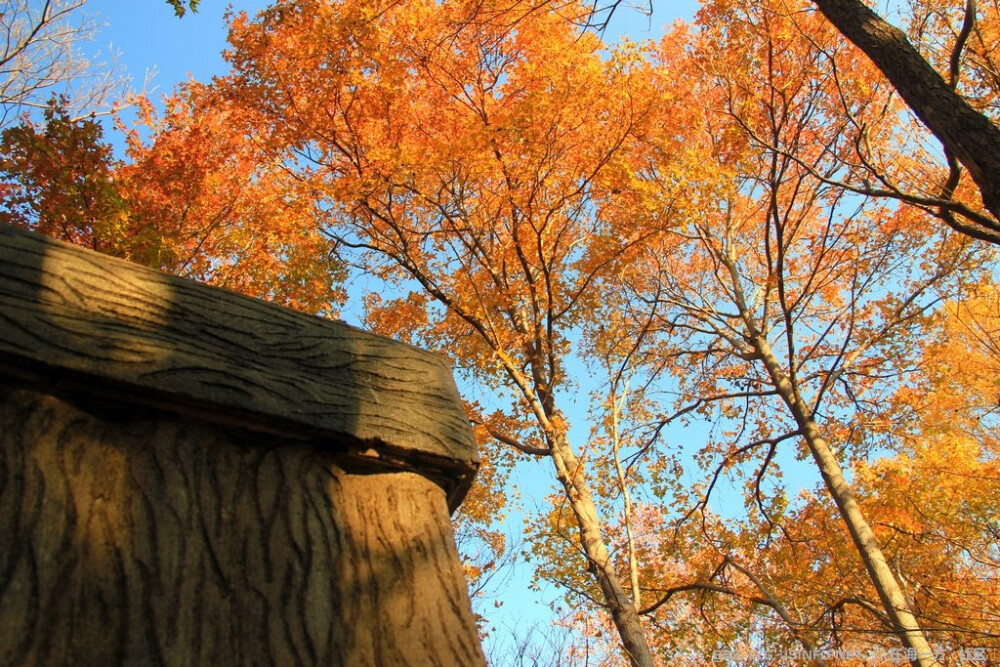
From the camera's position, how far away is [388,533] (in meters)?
0.87

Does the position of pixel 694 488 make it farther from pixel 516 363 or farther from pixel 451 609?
pixel 451 609

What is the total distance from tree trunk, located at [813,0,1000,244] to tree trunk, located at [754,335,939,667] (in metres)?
4.76

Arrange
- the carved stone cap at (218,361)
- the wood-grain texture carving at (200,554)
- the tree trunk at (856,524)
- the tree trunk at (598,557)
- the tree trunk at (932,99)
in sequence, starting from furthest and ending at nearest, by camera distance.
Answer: the tree trunk at (856,524)
the tree trunk at (598,557)
the tree trunk at (932,99)
the carved stone cap at (218,361)
the wood-grain texture carving at (200,554)

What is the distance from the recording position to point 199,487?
78cm

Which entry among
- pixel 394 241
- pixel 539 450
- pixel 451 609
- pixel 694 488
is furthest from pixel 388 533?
pixel 694 488

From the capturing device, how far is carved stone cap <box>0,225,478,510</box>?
2.51ft

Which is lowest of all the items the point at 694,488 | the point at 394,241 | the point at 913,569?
the point at 913,569

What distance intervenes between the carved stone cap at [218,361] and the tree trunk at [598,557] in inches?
220

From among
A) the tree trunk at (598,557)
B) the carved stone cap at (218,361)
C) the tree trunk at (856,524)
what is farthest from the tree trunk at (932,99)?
the tree trunk at (856,524)

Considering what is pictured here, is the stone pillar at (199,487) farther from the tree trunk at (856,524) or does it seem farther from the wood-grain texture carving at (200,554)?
the tree trunk at (856,524)

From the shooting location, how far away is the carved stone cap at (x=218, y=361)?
0.77 metres

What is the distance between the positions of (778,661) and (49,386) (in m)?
11.2

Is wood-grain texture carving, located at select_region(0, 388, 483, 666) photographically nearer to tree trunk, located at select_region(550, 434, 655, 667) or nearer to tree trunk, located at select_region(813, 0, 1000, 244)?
tree trunk, located at select_region(813, 0, 1000, 244)

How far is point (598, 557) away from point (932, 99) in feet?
15.5
